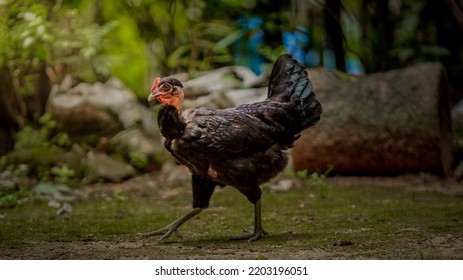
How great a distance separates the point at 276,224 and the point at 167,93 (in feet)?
4.11

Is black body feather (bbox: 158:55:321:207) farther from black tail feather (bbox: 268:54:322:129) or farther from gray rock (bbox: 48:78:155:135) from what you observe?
gray rock (bbox: 48:78:155:135)

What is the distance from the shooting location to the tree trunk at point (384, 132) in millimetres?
5922

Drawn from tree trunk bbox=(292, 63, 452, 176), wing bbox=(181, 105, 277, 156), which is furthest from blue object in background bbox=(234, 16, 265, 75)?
wing bbox=(181, 105, 277, 156)

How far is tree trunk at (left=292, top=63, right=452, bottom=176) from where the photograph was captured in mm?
5922

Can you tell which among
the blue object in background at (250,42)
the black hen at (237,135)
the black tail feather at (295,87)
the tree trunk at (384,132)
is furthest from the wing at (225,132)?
the blue object in background at (250,42)

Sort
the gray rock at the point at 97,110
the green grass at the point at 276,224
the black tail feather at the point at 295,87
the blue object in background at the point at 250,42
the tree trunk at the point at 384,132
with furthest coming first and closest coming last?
the blue object in background at the point at 250,42 → the gray rock at the point at 97,110 → the tree trunk at the point at 384,132 → the black tail feather at the point at 295,87 → the green grass at the point at 276,224

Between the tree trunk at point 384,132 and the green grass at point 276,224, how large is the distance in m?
0.28

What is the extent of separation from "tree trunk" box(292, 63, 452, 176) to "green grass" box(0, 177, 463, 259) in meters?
0.28

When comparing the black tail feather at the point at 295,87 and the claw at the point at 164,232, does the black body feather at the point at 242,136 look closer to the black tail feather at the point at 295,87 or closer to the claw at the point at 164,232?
the black tail feather at the point at 295,87

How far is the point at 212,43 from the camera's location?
7480mm

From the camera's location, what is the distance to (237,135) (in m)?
3.90

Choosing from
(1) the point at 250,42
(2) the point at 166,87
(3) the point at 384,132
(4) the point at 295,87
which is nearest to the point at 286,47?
(1) the point at 250,42

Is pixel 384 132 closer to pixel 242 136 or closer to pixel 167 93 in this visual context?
pixel 242 136
